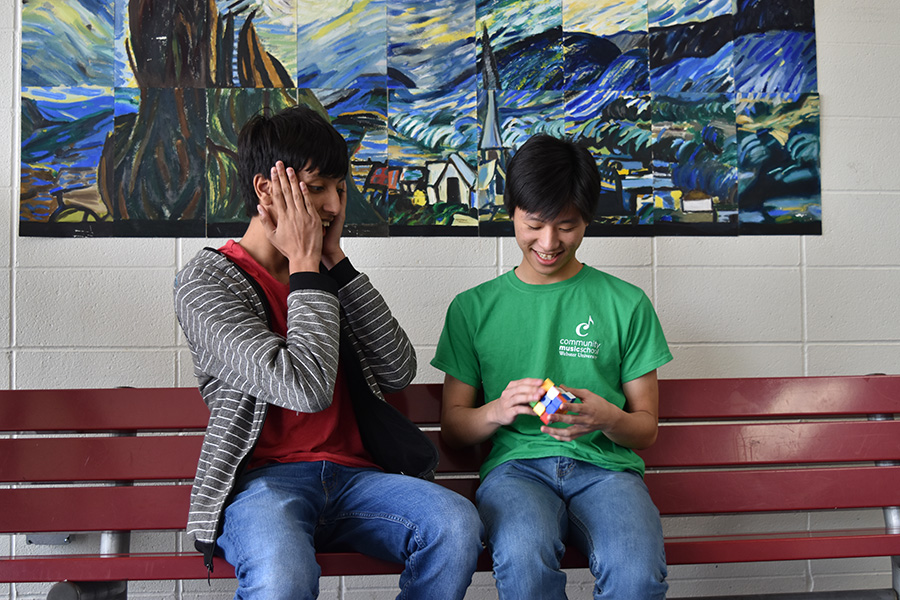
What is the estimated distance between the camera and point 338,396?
1.80 meters

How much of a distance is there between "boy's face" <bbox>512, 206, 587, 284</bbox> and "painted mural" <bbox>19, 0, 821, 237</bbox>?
20.8 inches

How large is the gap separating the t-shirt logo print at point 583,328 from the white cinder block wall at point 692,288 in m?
0.57

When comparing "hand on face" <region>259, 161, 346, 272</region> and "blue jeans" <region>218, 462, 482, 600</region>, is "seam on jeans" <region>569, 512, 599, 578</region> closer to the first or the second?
"blue jeans" <region>218, 462, 482, 600</region>

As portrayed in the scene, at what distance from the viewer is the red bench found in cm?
191

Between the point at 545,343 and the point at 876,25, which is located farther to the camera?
the point at 876,25

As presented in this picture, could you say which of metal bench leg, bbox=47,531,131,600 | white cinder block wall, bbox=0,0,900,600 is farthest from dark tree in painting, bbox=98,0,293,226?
metal bench leg, bbox=47,531,131,600

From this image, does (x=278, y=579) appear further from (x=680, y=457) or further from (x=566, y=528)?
(x=680, y=457)

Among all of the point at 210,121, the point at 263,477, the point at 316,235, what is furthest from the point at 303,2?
the point at 263,477

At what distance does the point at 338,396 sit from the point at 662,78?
1.51m

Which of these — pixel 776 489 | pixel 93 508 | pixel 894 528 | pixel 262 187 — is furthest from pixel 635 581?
pixel 93 508

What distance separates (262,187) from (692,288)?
1453 millimetres

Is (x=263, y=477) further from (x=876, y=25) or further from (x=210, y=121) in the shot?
(x=876, y=25)

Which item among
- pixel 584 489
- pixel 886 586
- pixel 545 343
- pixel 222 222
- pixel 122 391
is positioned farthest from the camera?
pixel 886 586

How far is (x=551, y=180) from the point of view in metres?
1.83
